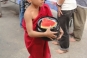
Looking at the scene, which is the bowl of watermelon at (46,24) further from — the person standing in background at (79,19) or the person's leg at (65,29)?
the person standing in background at (79,19)

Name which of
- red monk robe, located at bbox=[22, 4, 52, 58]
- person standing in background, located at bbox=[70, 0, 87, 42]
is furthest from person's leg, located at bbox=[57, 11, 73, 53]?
red monk robe, located at bbox=[22, 4, 52, 58]

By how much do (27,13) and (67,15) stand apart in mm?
862

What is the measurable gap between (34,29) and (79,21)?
1.33 m

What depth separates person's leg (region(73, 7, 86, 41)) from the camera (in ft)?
7.57

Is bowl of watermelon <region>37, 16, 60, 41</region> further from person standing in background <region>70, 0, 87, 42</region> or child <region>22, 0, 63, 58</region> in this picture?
person standing in background <region>70, 0, 87, 42</region>

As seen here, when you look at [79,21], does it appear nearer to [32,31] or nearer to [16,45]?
[16,45]

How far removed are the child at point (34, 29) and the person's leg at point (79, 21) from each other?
3.55 feet

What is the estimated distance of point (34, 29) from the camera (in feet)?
3.95

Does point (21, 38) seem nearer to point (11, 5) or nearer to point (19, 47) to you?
point (19, 47)

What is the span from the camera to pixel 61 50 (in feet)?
7.39

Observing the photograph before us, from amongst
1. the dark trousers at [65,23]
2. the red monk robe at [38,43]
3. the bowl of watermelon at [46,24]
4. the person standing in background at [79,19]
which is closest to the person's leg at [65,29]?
the dark trousers at [65,23]

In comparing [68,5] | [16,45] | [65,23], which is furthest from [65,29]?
[16,45]

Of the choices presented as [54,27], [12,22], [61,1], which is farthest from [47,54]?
[12,22]

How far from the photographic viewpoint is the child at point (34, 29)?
1150 mm
